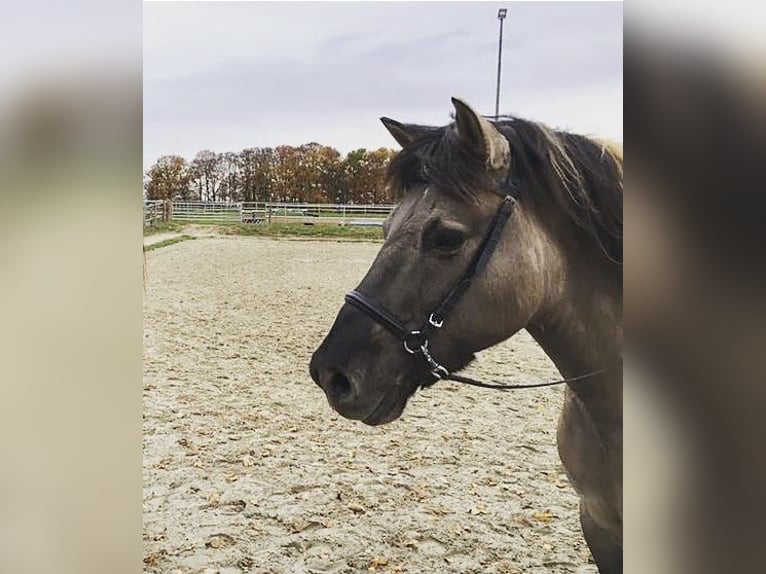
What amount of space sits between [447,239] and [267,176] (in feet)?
2.69

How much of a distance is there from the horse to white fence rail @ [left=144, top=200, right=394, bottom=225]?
60cm

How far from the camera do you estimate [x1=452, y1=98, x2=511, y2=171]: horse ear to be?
856 millimetres

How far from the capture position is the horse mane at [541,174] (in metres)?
0.90

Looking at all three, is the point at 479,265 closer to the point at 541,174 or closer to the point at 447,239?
the point at 447,239

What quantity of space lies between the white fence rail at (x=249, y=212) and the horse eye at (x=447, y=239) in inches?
25.1

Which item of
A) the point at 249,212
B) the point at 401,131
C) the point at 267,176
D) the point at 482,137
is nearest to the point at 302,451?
the point at 249,212

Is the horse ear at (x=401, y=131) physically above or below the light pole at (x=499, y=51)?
below

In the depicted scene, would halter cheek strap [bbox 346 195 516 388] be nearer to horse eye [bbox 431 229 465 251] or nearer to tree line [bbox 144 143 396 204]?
horse eye [bbox 431 229 465 251]

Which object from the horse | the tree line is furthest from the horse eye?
the tree line

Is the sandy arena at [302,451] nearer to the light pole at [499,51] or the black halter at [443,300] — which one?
Answer: the light pole at [499,51]
